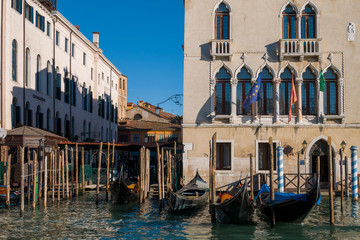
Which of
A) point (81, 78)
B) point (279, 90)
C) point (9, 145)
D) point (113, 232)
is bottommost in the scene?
point (113, 232)

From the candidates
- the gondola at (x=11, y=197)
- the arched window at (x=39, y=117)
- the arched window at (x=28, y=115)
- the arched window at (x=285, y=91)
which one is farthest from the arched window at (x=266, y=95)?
the arched window at (x=39, y=117)

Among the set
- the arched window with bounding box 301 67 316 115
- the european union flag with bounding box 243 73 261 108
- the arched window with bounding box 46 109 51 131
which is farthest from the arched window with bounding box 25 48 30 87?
the arched window with bounding box 301 67 316 115

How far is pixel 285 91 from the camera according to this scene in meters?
16.2

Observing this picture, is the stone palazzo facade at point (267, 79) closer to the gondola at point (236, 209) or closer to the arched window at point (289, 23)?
the arched window at point (289, 23)

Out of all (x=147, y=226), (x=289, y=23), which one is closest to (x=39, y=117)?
(x=289, y=23)

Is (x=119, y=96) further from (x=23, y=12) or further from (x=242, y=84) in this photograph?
(x=242, y=84)

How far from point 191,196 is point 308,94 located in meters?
5.32

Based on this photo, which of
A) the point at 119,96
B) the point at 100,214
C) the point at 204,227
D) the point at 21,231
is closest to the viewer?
the point at 21,231

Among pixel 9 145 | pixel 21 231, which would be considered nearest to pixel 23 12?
pixel 9 145

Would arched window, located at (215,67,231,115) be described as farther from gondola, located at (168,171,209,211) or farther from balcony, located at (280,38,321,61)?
gondola, located at (168,171,209,211)

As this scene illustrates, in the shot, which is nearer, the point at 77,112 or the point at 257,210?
the point at 257,210

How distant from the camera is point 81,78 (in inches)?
1099

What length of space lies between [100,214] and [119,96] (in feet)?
88.4

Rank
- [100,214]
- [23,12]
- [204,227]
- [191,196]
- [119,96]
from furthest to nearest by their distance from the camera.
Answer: [119,96] → [23,12] → [191,196] → [100,214] → [204,227]
